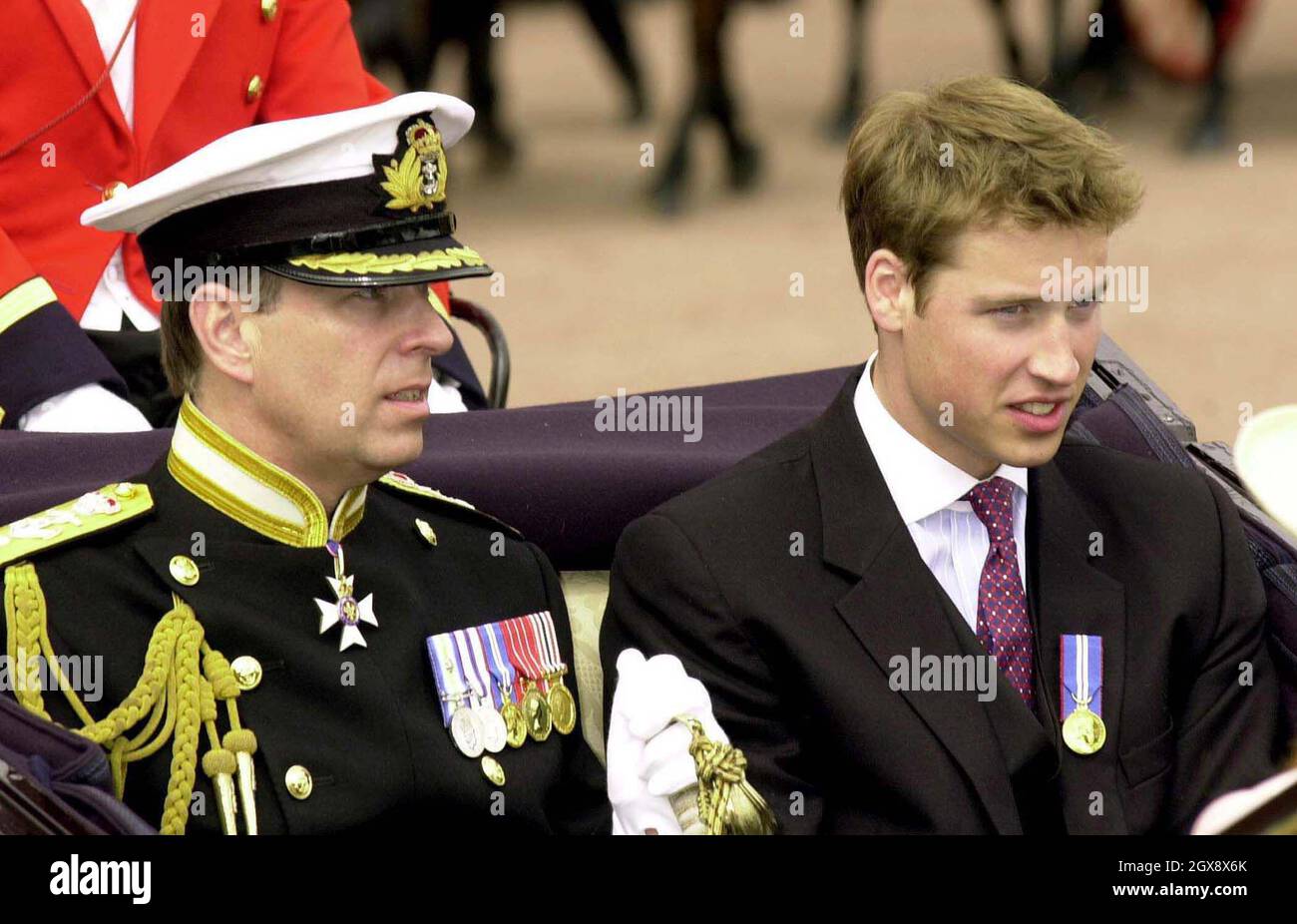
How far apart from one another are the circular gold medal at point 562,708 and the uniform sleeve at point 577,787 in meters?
0.01

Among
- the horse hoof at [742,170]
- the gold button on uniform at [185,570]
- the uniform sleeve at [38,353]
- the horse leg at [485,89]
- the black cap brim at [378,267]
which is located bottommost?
the gold button on uniform at [185,570]

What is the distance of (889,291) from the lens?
9.29ft

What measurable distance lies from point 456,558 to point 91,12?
1.29 m

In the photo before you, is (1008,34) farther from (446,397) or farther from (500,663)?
(500,663)

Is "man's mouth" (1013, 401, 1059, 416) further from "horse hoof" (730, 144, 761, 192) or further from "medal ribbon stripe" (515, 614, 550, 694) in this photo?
"horse hoof" (730, 144, 761, 192)

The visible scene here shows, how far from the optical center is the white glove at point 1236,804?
217 centimetres

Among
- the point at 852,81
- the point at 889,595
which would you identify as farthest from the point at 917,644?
the point at 852,81

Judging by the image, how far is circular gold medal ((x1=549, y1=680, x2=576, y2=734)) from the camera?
296 centimetres

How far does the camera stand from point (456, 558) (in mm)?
3002

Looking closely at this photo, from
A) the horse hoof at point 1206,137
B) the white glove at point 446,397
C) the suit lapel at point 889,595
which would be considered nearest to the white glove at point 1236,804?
the suit lapel at point 889,595

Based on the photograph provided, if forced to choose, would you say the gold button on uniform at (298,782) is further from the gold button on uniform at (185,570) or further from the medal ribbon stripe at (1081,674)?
the medal ribbon stripe at (1081,674)

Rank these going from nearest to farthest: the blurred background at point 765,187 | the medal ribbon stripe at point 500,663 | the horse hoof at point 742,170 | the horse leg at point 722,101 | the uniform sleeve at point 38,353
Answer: the medal ribbon stripe at point 500,663
the uniform sleeve at point 38,353
the blurred background at point 765,187
the horse leg at point 722,101
the horse hoof at point 742,170

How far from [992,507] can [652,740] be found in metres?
0.51

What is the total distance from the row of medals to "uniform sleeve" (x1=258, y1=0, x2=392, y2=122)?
136 cm
